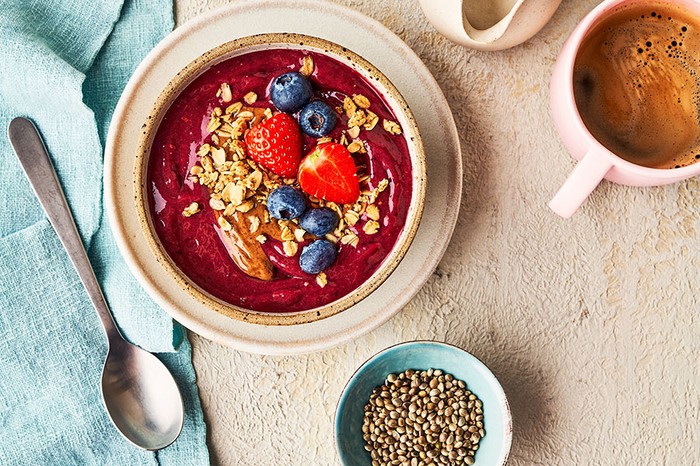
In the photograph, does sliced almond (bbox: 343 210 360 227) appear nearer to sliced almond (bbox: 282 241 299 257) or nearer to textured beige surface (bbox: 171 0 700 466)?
sliced almond (bbox: 282 241 299 257)

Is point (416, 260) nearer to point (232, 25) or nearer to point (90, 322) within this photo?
point (232, 25)

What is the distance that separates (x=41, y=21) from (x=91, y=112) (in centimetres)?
28

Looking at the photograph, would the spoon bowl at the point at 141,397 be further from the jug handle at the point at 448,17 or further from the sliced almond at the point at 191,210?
the jug handle at the point at 448,17

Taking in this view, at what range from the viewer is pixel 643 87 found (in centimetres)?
164

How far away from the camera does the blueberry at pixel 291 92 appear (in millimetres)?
1412

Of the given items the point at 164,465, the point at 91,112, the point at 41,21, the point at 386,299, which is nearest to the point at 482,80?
the point at 386,299

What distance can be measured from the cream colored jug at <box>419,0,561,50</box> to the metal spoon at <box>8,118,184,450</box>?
99cm

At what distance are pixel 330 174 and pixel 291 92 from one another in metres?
0.18

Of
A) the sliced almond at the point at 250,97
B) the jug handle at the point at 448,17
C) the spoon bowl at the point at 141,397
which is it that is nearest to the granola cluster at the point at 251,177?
the sliced almond at the point at 250,97

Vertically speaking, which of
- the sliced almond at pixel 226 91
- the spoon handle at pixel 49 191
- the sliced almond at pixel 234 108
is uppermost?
the sliced almond at pixel 226 91

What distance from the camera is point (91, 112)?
1.66 m

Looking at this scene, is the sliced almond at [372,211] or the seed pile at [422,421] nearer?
the sliced almond at [372,211]

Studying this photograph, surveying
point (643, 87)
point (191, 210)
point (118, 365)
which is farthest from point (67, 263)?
point (643, 87)

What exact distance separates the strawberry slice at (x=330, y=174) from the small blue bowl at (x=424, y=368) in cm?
41
